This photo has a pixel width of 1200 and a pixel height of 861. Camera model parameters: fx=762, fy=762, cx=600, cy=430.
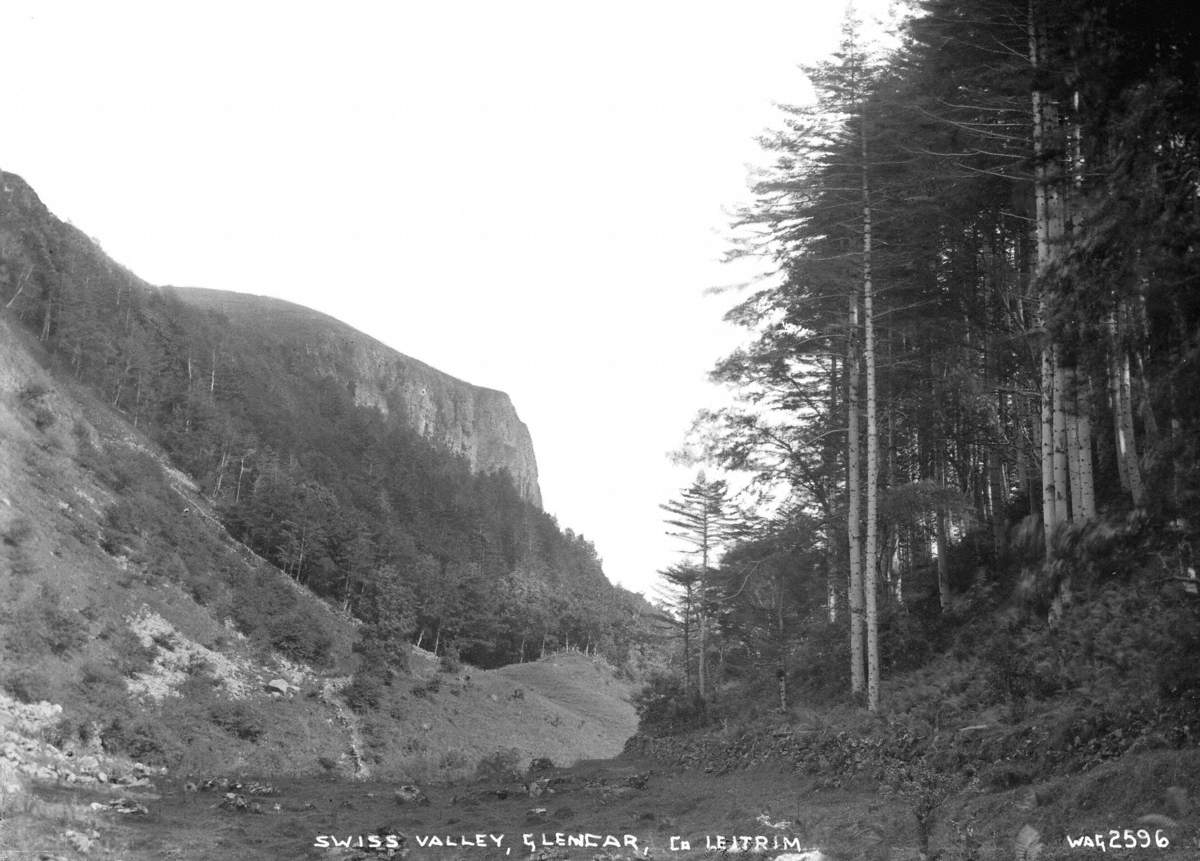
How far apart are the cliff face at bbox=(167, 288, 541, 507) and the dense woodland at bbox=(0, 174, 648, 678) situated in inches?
592

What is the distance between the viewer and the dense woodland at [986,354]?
5742 mm

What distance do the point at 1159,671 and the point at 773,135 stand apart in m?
13.1

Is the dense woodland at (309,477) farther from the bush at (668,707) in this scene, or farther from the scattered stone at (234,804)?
the scattered stone at (234,804)

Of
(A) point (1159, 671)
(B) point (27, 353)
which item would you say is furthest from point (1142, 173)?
(B) point (27, 353)

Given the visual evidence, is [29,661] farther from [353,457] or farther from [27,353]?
[353,457]

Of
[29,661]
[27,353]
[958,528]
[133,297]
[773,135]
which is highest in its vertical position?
[133,297]

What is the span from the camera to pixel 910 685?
43.2 ft

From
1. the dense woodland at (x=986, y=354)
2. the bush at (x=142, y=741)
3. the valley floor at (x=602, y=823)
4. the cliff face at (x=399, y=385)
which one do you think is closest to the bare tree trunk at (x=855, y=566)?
the dense woodland at (x=986, y=354)

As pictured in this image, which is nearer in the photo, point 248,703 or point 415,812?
point 415,812

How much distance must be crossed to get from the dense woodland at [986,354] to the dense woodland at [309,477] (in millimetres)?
29556

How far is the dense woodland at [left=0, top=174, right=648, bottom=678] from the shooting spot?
56.3 meters

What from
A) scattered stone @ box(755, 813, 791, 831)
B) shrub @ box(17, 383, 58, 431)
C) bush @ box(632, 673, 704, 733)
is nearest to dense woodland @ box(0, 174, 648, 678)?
shrub @ box(17, 383, 58, 431)

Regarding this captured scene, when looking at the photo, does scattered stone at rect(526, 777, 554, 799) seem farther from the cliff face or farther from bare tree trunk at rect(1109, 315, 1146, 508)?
the cliff face

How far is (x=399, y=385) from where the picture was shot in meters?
153
